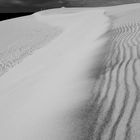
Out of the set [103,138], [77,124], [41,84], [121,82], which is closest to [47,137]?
[77,124]

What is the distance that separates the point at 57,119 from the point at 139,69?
1.84 meters

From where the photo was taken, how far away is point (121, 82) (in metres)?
4.09

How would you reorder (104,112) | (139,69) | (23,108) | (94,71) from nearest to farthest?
(104,112) → (23,108) → (139,69) → (94,71)

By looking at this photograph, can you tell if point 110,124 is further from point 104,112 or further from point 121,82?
point 121,82

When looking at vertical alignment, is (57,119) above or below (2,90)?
above

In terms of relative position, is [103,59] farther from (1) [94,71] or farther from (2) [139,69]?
(2) [139,69]

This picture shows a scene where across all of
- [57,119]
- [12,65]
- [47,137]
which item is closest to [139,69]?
[57,119]

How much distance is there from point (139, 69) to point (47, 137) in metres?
2.19

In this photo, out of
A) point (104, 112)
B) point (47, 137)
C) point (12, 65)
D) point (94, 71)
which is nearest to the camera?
point (47, 137)

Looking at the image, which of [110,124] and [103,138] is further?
[110,124]

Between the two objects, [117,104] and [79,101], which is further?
[79,101]

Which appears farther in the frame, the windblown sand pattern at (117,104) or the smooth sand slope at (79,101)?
the smooth sand slope at (79,101)

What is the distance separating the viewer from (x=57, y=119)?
327cm

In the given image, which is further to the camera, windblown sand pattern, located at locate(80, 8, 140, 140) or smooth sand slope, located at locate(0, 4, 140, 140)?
smooth sand slope, located at locate(0, 4, 140, 140)
